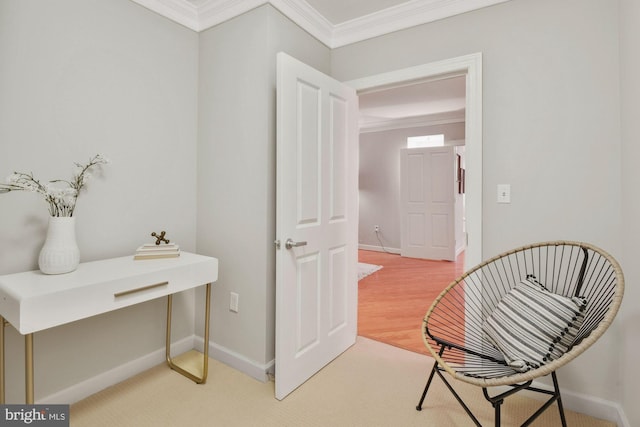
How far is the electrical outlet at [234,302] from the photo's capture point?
225 cm

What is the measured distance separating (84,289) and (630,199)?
2.46m

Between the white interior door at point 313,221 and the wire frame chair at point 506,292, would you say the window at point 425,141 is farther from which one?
the wire frame chair at point 506,292

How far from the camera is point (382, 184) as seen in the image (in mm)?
6742

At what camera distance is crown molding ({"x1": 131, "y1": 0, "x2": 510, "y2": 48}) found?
2129 millimetres

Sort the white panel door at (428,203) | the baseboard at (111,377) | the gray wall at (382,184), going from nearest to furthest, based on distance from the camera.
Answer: the baseboard at (111,377) < the white panel door at (428,203) < the gray wall at (382,184)

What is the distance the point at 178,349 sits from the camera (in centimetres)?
240

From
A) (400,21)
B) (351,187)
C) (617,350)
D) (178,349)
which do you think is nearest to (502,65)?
(400,21)

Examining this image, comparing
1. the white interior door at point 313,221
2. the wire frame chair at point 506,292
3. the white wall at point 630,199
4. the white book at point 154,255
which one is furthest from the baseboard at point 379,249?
the white book at point 154,255

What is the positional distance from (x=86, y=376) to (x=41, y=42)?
5.90 feet

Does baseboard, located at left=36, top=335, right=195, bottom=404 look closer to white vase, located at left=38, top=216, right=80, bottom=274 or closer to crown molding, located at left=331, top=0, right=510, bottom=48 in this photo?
white vase, located at left=38, top=216, right=80, bottom=274

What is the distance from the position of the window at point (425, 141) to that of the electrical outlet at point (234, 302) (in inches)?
203
